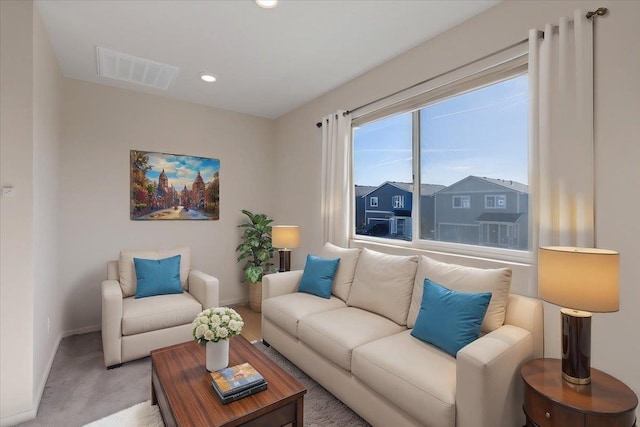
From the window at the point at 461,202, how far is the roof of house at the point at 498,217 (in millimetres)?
147

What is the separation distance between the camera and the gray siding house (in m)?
2.18

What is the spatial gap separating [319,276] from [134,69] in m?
2.75

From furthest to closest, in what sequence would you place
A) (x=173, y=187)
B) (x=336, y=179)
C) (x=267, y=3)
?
(x=173, y=187) → (x=336, y=179) → (x=267, y=3)

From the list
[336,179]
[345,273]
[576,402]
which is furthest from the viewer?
[336,179]

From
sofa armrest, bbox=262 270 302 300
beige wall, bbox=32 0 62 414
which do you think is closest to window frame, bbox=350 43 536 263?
sofa armrest, bbox=262 270 302 300

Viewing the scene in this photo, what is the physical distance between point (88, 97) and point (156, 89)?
69cm

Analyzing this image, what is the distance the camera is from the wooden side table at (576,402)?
4.09 ft

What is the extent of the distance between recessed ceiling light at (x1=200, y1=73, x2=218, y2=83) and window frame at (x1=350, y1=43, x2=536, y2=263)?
1.54 metres

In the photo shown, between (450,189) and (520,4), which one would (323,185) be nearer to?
(450,189)

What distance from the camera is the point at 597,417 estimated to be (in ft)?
4.06

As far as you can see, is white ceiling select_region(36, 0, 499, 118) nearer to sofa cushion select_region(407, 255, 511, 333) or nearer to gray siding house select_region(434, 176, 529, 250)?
gray siding house select_region(434, 176, 529, 250)

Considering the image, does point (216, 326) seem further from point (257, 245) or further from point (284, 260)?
point (257, 245)

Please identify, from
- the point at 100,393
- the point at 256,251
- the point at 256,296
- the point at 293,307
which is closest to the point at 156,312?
the point at 100,393

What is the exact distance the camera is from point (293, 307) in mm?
2654
